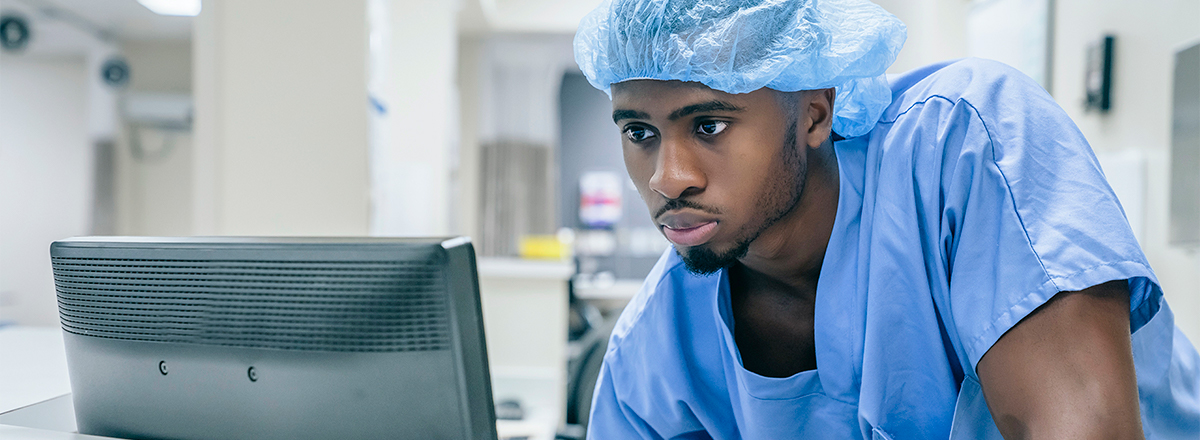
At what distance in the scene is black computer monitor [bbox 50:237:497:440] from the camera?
462 mm

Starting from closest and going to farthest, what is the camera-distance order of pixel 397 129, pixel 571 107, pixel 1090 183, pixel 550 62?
pixel 1090 183 → pixel 397 129 → pixel 550 62 → pixel 571 107

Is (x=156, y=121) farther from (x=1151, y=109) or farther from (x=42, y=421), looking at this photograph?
(x=1151, y=109)

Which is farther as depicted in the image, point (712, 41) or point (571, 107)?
point (571, 107)

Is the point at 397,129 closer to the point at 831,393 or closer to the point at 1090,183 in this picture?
the point at 831,393

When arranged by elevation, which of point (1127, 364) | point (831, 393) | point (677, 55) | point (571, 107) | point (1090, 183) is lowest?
point (831, 393)

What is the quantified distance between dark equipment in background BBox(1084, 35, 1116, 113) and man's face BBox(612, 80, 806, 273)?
53.0 inches

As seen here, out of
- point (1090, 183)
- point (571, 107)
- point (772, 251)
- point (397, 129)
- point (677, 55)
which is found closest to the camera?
point (1090, 183)

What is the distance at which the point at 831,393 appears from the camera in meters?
0.86

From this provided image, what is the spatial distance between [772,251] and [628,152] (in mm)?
220

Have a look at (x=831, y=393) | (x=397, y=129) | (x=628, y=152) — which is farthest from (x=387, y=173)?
(x=831, y=393)

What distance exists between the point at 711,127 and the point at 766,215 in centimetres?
13

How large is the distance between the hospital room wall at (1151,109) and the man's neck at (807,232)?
108cm

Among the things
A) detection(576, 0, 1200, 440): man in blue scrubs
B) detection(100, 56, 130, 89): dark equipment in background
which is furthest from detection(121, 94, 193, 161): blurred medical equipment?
detection(576, 0, 1200, 440): man in blue scrubs

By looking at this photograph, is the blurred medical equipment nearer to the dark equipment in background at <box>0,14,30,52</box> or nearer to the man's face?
the dark equipment in background at <box>0,14,30,52</box>
